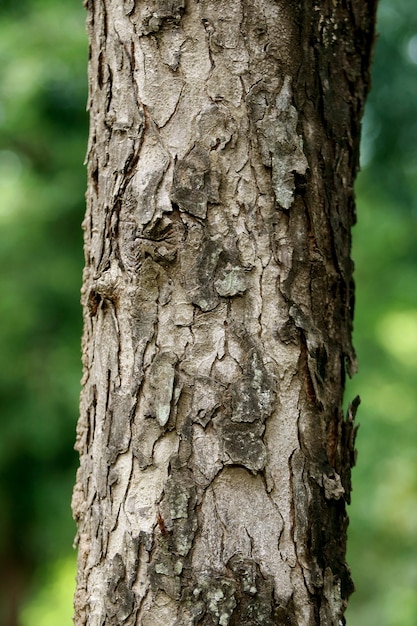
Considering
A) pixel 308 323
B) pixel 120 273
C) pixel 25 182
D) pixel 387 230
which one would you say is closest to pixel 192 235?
pixel 120 273

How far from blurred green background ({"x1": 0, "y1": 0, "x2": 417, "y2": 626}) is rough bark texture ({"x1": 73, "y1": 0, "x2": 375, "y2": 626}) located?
3.30 metres

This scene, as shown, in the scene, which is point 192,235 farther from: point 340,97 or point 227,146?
point 340,97

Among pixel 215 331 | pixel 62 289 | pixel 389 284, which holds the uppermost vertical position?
pixel 389 284

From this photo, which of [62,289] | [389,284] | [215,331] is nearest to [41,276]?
[62,289]

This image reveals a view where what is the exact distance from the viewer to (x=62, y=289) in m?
6.66

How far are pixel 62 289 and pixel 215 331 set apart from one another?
214 inches

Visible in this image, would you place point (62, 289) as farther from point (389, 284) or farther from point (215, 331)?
point (215, 331)

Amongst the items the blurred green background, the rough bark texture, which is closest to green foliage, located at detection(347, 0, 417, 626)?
the blurred green background

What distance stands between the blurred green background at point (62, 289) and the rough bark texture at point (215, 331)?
330 centimetres

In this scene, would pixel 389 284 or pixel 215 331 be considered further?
pixel 389 284

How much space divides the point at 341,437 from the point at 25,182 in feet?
20.4

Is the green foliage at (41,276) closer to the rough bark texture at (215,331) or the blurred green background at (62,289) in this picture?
the blurred green background at (62,289)

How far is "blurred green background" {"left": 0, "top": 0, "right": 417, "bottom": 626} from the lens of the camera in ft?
17.7

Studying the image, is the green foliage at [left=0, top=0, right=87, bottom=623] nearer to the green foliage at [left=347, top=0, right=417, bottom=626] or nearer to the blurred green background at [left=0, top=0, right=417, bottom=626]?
the blurred green background at [left=0, top=0, right=417, bottom=626]
